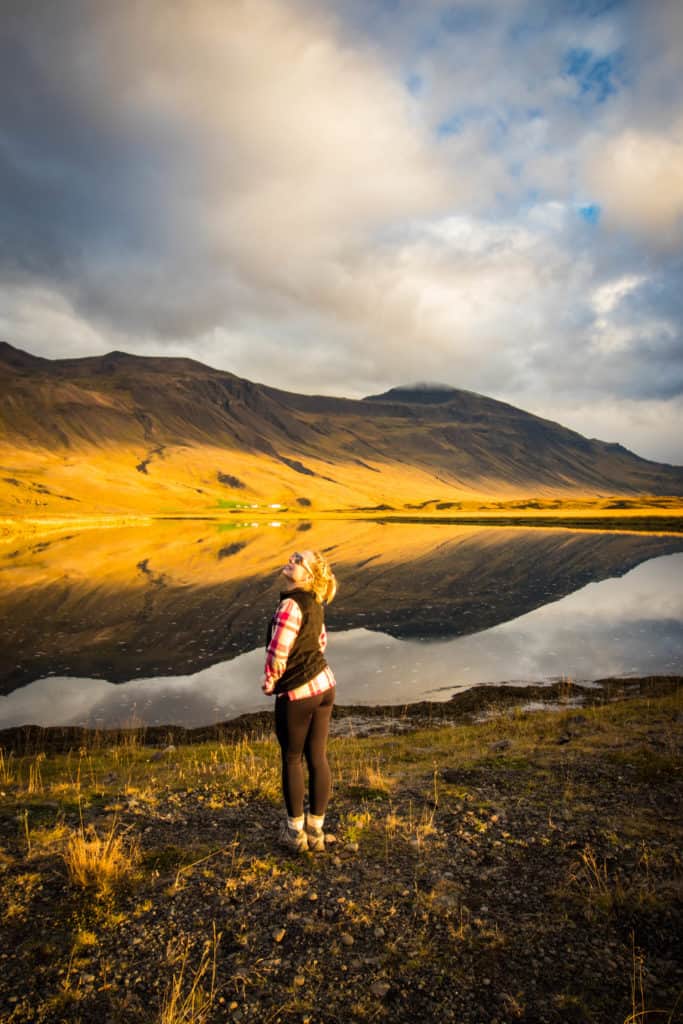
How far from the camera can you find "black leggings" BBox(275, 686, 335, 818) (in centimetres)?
692

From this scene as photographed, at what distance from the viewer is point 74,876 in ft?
20.8

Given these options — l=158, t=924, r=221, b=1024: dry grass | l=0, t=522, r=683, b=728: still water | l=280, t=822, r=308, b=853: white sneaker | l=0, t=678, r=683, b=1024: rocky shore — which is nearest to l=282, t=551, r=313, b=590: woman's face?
l=280, t=822, r=308, b=853: white sneaker

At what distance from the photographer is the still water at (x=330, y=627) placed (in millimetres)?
20031

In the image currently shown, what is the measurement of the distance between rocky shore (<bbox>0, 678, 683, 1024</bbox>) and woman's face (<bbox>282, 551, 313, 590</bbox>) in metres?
3.43

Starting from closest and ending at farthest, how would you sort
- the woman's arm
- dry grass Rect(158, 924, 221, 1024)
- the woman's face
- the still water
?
dry grass Rect(158, 924, 221, 1024)
the woman's arm
the woman's face
the still water

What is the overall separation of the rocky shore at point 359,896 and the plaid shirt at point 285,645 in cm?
214

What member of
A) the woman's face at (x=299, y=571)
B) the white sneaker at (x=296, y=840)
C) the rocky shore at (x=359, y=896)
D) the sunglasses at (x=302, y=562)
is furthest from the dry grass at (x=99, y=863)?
the sunglasses at (x=302, y=562)

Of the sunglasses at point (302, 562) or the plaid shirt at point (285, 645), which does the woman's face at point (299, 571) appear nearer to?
the sunglasses at point (302, 562)

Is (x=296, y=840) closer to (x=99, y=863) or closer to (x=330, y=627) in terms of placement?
(x=99, y=863)

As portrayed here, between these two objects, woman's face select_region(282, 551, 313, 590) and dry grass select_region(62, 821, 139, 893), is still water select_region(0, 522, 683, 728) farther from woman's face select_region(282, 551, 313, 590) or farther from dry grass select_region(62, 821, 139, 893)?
woman's face select_region(282, 551, 313, 590)

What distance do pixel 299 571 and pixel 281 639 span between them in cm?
84

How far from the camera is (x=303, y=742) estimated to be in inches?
279

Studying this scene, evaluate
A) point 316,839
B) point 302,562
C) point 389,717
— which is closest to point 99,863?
Result: point 316,839

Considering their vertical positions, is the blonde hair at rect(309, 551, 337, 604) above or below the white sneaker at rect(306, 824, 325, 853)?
above
